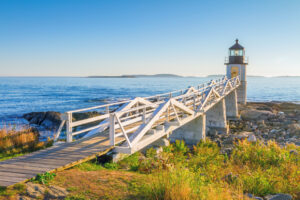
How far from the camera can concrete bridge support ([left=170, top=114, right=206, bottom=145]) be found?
14.1m

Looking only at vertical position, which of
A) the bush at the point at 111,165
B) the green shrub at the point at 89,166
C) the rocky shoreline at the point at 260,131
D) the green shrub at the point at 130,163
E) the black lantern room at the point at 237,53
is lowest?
the rocky shoreline at the point at 260,131

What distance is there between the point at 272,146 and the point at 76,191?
7.68 meters

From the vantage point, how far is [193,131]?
47.2 ft

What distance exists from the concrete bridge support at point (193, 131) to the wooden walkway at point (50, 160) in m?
7.88

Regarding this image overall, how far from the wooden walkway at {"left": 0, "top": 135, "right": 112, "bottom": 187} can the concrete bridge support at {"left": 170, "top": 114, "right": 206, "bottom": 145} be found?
7878 mm

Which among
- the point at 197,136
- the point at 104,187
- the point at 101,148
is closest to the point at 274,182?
the point at 104,187

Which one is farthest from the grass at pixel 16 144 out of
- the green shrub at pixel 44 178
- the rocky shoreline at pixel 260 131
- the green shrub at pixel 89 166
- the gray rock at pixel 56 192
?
the rocky shoreline at pixel 260 131

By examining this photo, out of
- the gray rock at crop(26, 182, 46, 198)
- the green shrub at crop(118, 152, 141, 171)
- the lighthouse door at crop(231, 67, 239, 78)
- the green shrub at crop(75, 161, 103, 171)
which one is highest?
the lighthouse door at crop(231, 67, 239, 78)

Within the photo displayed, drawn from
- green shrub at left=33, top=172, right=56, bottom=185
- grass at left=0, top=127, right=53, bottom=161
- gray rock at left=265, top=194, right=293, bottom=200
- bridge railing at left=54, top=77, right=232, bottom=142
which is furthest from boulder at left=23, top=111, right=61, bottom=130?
gray rock at left=265, top=194, right=293, bottom=200

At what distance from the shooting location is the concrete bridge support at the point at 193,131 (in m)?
14.1

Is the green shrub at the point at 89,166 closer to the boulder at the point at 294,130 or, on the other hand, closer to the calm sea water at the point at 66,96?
the boulder at the point at 294,130

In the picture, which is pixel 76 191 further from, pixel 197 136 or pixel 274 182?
pixel 197 136

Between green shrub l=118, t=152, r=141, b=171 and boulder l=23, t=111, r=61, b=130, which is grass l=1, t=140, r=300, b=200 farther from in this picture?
boulder l=23, t=111, r=61, b=130

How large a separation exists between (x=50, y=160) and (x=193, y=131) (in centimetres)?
1005
